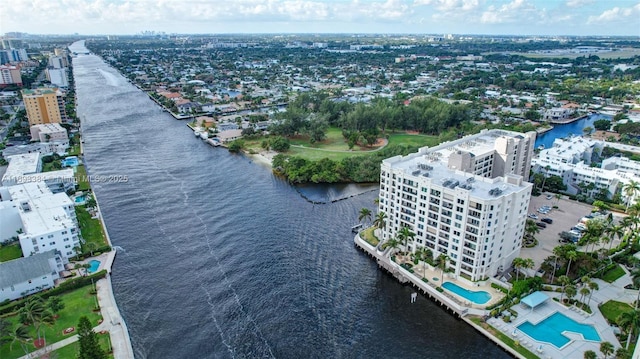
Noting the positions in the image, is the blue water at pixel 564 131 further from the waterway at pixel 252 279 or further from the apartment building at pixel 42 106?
the apartment building at pixel 42 106

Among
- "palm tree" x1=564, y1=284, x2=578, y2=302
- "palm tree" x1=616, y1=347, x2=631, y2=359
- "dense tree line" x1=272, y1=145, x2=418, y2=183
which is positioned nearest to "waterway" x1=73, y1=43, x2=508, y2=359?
"dense tree line" x1=272, y1=145, x2=418, y2=183

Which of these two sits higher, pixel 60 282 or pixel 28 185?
pixel 28 185

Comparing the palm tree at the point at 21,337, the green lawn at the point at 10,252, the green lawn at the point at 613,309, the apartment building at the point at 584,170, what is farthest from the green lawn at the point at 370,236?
the green lawn at the point at 10,252

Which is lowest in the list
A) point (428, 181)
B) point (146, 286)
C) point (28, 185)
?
point (146, 286)

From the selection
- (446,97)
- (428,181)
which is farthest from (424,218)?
(446,97)

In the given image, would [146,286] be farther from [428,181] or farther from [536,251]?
[536,251]

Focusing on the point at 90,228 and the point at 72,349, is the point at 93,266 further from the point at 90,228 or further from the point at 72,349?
the point at 72,349

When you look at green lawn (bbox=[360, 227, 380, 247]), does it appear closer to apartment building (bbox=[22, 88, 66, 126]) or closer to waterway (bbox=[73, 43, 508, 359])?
waterway (bbox=[73, 43, 508, 359])

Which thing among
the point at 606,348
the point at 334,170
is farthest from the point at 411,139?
the point at 606,348
